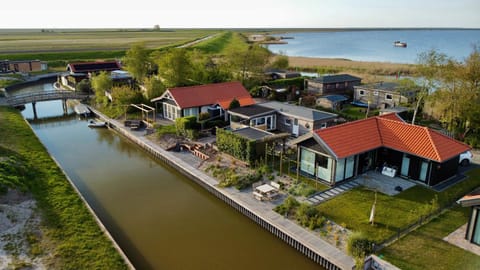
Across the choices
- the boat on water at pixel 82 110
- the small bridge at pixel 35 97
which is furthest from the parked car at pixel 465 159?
the small bridge at pixel 35 97

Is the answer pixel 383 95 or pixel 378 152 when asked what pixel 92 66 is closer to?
pixel 383 95

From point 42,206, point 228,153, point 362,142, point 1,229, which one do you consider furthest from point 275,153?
point 1,229

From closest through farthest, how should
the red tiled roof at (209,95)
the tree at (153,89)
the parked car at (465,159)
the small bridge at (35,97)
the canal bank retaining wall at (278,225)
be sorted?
the canal bank retaining wall at (278,225) → the parked car at (465,159) → the red tiled roof at (209,95) → the tree at (153,89) → the small bridge at (35,97)

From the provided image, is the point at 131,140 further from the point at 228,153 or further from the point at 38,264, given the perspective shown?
the point at 38,264

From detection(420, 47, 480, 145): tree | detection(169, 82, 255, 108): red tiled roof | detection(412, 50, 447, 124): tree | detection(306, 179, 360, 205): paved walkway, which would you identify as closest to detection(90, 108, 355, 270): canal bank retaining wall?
detection(306, 179, 360, 205): paved walkway

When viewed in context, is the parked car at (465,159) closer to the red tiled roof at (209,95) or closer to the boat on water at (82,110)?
the red tiled roof at (209,95)

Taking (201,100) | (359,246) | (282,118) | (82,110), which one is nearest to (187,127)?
(201,100)
